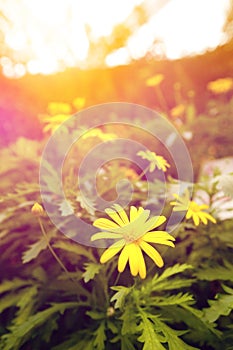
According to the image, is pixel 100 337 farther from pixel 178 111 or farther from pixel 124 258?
pixel 178 111

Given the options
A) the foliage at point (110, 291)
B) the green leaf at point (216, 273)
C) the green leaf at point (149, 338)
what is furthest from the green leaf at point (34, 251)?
the green leaf at point (216, 273)

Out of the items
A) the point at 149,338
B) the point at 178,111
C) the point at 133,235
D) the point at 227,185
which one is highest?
the point at 178,111

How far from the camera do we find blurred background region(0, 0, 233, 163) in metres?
→ 3.00

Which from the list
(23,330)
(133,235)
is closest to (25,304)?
(23,330)

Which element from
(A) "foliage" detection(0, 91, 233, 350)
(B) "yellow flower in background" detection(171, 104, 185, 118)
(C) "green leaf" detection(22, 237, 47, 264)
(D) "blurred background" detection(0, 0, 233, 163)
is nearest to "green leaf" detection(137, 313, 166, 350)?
(A) "foliage" detection(0, 91, 233, 350)

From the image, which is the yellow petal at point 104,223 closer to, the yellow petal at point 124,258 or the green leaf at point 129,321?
the yellow petal at point 124,258

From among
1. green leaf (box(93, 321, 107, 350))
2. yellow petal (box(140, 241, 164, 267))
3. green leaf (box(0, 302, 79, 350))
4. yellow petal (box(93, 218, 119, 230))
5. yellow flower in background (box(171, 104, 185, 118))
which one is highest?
yellow flower in background (box(171, 104, 185, 118))

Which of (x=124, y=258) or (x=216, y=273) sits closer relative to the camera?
(x=124, y=258)

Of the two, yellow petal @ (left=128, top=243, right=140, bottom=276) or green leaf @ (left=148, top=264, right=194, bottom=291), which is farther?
green leaf @ (left=148, top=264, right=194, bottom=291)

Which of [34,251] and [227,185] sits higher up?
[227,185]

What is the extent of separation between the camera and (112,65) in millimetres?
5051

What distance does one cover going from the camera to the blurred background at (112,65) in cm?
300

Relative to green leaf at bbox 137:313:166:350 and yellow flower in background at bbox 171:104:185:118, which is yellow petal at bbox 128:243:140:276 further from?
yellow flower in background at bbox 171:104:185:118

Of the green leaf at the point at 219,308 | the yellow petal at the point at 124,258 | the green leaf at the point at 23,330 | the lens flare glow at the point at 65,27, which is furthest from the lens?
the lens flare glow at the point at 65,27
